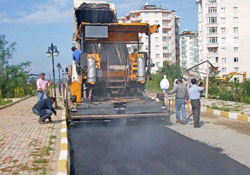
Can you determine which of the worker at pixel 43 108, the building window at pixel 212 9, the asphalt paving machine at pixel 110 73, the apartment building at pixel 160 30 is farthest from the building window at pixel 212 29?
the worker at pixel 43 108

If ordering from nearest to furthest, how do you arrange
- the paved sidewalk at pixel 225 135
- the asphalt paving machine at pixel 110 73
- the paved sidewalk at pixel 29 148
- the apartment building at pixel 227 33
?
the paved sidewalk at pixel 29 148, the paved sidewalk at pixel 225 135, the asphalt paving machine at pixel 110 73, the apartment building at pixel 227 33

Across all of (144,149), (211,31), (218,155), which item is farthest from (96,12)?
(211,31)

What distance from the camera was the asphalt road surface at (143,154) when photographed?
5172 mm

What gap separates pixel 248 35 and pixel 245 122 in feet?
189

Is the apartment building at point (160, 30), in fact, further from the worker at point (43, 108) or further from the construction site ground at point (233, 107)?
the worker at point (43, 108)

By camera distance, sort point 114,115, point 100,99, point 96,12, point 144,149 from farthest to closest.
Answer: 1. point 96,12
2. point 100,99
3. point 114,115
4. point 144,149

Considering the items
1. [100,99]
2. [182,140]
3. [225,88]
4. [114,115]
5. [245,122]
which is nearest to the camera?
[182,140]

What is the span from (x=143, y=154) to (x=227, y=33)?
62712mm

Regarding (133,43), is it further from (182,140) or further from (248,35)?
(248,35)

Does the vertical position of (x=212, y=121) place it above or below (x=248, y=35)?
below

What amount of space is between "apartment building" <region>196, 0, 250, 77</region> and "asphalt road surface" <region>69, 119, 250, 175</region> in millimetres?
58328

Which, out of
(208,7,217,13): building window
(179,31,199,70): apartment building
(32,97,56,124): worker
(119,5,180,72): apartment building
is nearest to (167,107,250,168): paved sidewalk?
(32,97,56,124): worker

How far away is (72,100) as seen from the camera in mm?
9898

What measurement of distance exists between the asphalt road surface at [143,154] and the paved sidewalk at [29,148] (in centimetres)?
44
